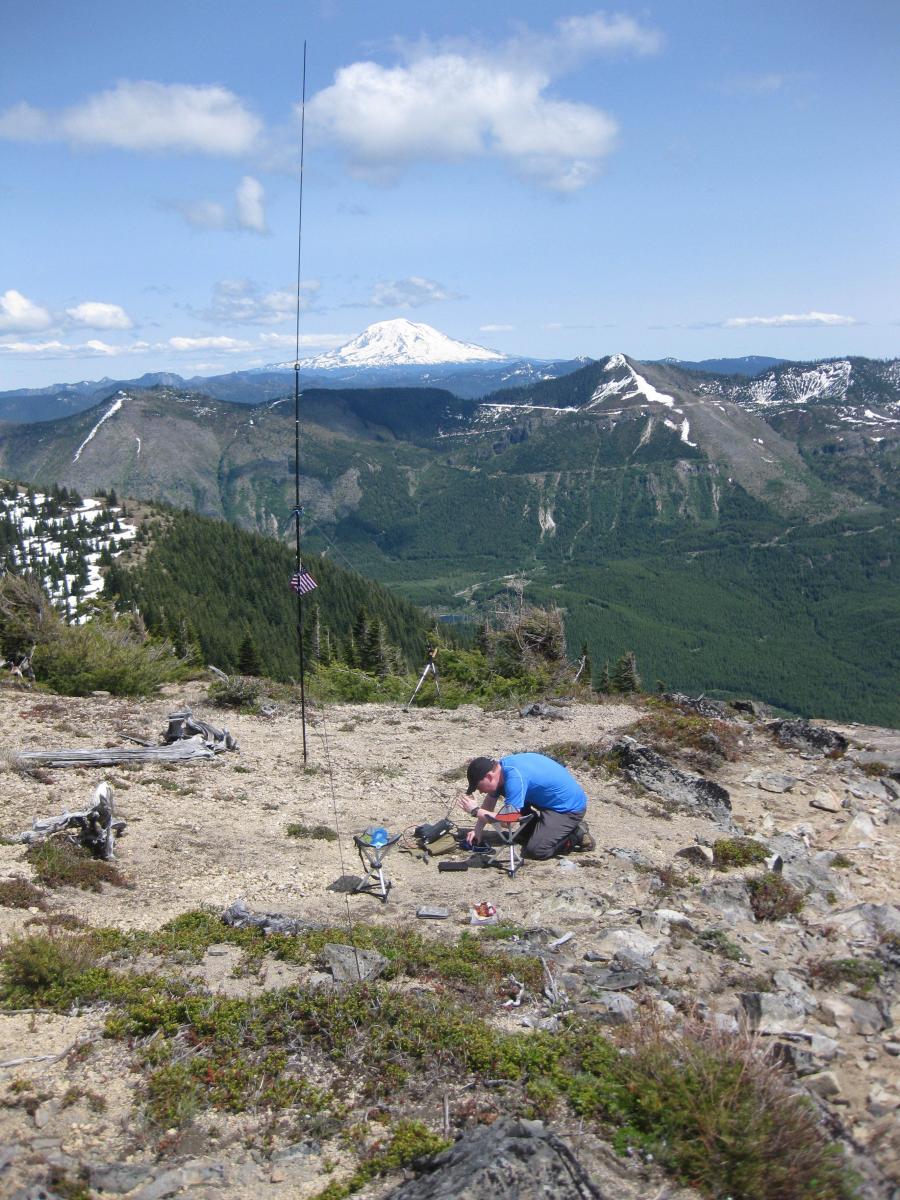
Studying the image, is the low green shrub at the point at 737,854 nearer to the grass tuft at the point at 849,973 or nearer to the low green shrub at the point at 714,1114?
the grass tuft at the point at 849,973

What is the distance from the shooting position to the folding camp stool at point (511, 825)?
10.6 m

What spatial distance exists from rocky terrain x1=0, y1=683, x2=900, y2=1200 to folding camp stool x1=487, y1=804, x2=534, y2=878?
0.65 feet

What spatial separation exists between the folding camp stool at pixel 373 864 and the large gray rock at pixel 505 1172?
4768 mm

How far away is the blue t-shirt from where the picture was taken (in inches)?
428

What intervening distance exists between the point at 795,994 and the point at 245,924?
5655 millimetres

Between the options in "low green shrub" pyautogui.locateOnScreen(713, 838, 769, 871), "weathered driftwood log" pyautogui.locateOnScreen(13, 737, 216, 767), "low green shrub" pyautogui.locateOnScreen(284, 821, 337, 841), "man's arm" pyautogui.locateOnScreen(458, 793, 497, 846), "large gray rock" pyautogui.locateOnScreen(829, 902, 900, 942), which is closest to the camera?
"large gray rock" pyautogui.locateOnScreen(829, 902, 900, 942)

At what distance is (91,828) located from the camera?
10508mm

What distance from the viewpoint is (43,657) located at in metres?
22.9

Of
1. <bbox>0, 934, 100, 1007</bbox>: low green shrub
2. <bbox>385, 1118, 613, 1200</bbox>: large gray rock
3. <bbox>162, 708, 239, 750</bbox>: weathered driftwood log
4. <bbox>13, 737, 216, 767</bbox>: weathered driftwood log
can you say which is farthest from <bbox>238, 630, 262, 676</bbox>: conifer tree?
<bbox>385, 1118, 613, 1200</bbox>: large gray rock

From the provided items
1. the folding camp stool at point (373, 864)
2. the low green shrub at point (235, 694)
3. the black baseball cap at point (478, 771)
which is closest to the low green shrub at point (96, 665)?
the low green shrub at point (235, 694)

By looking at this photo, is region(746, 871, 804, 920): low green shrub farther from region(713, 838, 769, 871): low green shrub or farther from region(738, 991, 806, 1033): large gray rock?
region(738, 991, 806, 1033): large gray rock

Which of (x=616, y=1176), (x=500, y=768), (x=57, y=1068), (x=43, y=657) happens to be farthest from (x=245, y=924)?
(x=43, y=657)

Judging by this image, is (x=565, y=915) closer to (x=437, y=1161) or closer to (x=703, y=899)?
(x=703, y=899)

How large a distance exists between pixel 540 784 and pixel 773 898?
3.31 m
